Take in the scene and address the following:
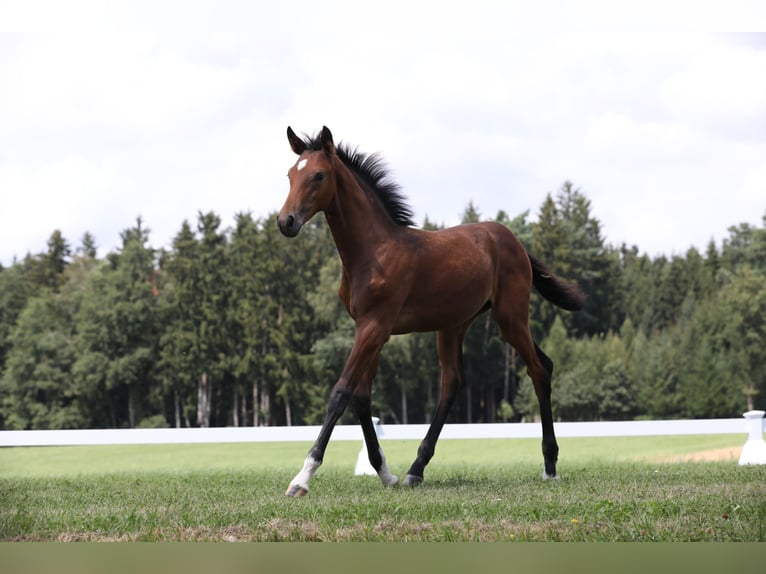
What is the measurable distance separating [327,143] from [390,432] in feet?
16.6

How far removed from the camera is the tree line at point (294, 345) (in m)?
46.4

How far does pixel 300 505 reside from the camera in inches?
268

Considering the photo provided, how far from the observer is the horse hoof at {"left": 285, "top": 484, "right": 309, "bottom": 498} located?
7.36 m

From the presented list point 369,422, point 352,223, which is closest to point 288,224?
point 352,223

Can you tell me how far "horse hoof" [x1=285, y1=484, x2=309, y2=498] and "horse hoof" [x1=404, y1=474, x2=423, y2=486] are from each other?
136 cm

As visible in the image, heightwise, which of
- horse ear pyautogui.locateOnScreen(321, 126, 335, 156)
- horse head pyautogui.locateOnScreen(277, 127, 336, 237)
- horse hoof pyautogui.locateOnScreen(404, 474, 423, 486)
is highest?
horse ear pyautogui.locateOnScreen(321, 126, 335, 156)

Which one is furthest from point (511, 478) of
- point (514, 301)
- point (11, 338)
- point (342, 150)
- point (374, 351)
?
point (11, 338)

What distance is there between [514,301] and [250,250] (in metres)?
39.8

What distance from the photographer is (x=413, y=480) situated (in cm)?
852

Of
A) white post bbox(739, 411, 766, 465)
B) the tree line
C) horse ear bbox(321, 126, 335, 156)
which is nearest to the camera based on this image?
horse ear bbox(321, 126, 335, 156)

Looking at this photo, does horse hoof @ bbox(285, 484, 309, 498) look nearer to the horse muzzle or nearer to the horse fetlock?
the horse fetlock

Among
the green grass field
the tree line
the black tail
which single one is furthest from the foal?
the tree line

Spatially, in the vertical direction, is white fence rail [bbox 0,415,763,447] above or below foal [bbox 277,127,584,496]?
below

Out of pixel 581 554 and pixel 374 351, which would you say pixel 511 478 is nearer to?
pixel 374 351
